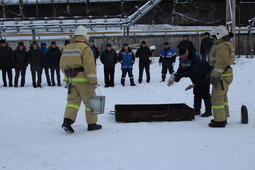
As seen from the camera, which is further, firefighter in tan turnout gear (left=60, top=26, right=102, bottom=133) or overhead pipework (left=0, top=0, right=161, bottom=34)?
overhead pipework (left=0, top=0, right=161, bottom=34)

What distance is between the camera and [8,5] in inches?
1288

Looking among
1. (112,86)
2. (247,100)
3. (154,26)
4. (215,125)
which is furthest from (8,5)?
(215,125)

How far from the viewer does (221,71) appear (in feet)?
20.7

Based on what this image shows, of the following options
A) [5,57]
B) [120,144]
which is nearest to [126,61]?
[5,57]

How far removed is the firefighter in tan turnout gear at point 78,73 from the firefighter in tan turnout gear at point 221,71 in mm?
2381

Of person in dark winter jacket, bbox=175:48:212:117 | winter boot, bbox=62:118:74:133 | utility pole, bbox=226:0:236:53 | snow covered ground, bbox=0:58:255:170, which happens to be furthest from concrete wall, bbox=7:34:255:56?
winter boot, bbox=62:118:74:133

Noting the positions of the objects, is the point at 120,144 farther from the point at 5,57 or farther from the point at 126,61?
the point at 5,57

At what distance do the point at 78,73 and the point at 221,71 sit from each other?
2738mm

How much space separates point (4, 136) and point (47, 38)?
1893 cm

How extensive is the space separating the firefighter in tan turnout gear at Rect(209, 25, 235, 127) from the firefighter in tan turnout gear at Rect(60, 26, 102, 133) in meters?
2.38

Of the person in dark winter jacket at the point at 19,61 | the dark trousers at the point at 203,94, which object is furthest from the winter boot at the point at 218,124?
the person in dark winter jacket at the point at 19,61

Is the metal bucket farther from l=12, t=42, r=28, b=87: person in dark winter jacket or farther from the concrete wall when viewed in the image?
the concrete wall

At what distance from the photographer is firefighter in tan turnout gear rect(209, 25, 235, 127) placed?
6289 mm

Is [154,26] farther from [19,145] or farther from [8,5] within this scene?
[19,145]
